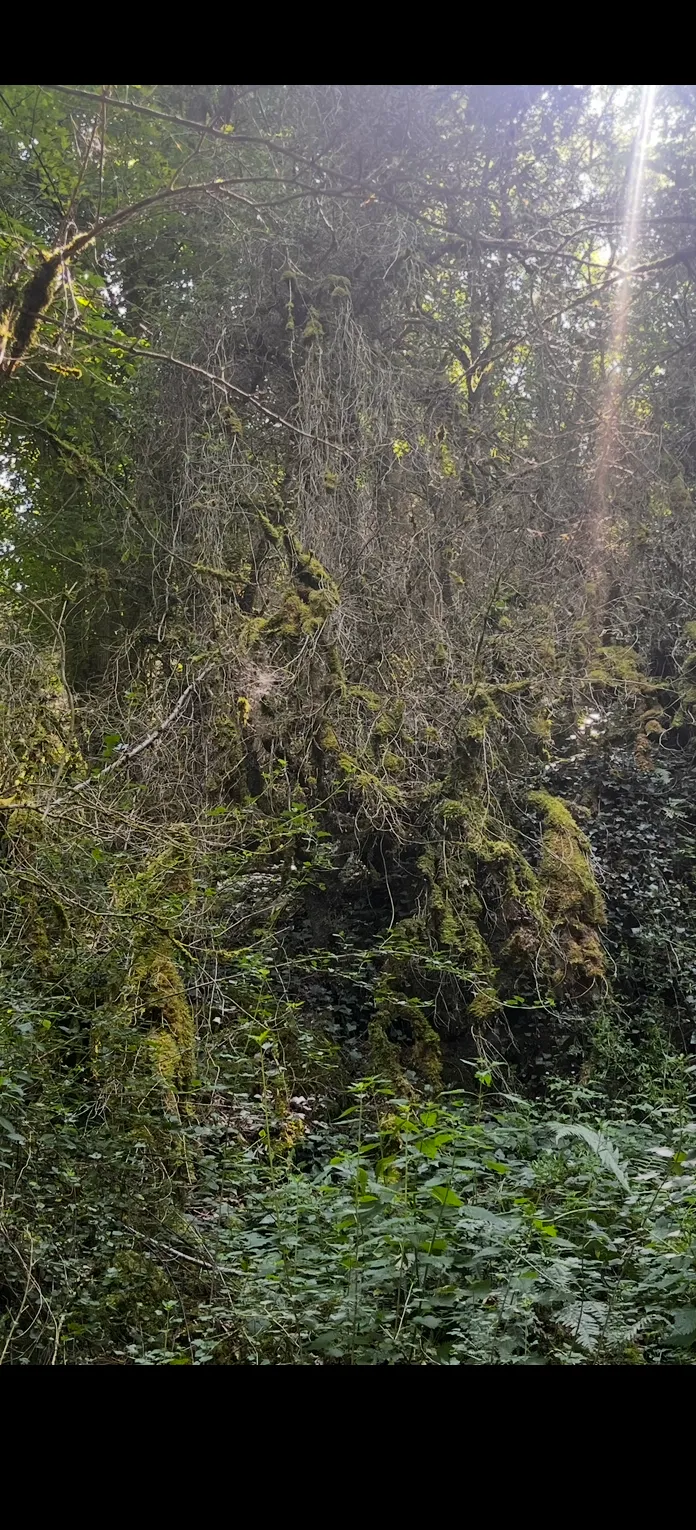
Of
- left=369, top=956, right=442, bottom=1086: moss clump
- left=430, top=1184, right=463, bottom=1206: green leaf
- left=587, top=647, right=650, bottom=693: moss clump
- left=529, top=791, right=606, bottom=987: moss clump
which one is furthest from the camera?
left=587, top=647, right=650, bottom=693: moss clump

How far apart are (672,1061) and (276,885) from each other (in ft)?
5.51

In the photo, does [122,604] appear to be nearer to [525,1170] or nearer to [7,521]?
[7,521]

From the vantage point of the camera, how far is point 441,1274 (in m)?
2.64

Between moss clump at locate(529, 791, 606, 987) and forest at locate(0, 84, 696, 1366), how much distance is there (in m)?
0.02

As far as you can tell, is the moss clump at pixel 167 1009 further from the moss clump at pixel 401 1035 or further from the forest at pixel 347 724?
the moss clump at pixel 401 1035

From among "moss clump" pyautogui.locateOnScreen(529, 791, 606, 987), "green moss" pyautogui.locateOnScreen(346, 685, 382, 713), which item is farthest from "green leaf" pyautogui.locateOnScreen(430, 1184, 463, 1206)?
"green moss" pyautogui.locateOnScreen(346, 685, 382, 713)

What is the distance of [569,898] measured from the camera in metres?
4.57

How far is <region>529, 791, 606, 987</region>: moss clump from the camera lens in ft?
14.4

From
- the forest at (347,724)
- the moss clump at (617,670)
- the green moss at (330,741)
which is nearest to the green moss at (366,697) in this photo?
the forest at (347,724)

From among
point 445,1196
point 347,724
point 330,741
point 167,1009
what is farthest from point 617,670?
point 445,1196

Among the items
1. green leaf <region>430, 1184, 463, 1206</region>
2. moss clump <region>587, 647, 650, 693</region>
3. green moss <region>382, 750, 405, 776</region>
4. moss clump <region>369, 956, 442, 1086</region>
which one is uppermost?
moss clump <region>587, 647, 650, 693</region>

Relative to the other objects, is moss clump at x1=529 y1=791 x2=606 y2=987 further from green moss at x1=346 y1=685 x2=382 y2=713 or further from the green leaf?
the green leaf
